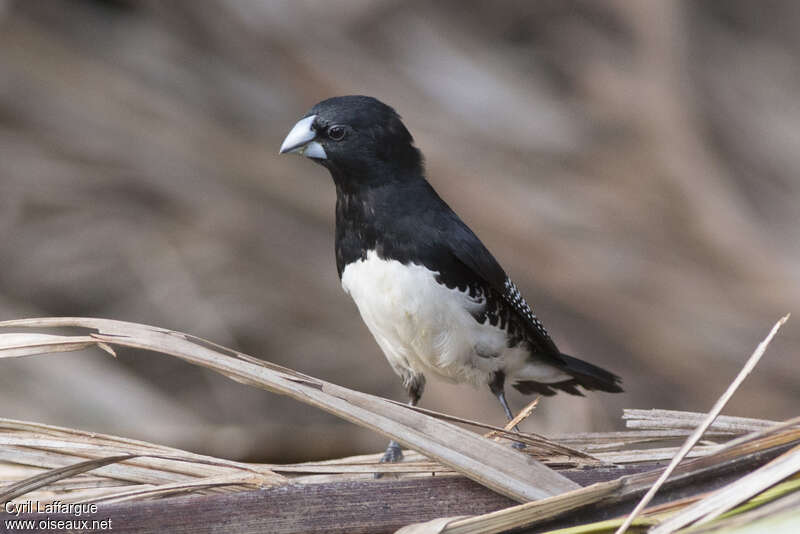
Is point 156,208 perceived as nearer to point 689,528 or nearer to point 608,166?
point 608,166

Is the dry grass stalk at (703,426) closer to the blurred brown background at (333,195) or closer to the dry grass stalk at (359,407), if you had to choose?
the dry grass stalk at (359,407)

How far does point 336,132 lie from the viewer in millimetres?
2328

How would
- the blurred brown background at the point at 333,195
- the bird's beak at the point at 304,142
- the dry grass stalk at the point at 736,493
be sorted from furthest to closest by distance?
the blurred brown background at the point at 333,195
the bird's beak at the point at 304,142
the dry grass stalk at the point at 736,493

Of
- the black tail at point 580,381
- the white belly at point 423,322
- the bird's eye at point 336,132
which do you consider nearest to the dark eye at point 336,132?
the bird's eye at point 336,132

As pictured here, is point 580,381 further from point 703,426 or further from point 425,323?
point 703,426

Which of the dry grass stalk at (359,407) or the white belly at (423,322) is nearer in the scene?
the dry grass stalk at (359,407)

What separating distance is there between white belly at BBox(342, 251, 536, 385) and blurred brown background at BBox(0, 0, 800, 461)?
1.59 meters

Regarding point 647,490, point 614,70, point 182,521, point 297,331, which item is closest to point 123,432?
point 297,331

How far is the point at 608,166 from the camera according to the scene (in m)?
4.23

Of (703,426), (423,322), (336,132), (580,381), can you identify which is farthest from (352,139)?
(703,426)

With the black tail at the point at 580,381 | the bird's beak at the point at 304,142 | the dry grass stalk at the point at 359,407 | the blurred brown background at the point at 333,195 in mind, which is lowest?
the dry grass stalk at the point at 359,407

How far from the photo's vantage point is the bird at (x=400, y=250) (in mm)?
2311

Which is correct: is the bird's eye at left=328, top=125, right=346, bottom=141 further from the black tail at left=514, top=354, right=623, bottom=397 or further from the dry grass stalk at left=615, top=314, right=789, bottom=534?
the dry grass stalk at left=615, top=314, right=789, bottom=534

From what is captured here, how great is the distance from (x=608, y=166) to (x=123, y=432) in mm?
2181
